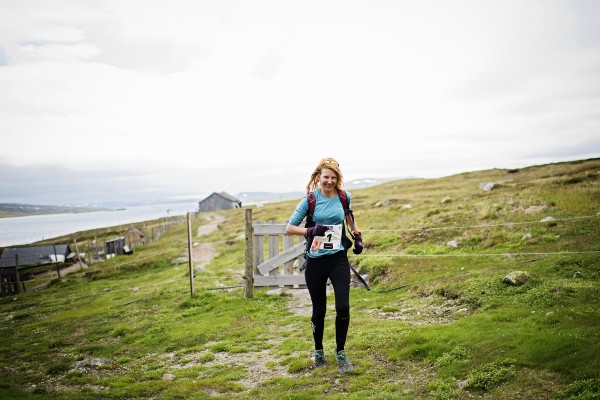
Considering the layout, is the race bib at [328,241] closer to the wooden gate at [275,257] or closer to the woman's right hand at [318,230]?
the woman's right hand at [318,230]

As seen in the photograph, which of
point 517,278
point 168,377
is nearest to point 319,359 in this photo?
point 168,377

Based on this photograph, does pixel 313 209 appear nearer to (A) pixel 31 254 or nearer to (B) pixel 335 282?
(B) pixel 335 282

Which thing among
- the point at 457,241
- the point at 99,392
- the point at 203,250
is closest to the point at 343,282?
the point at 99,392

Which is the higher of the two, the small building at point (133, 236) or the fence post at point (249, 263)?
the fence post at point (249, 263)

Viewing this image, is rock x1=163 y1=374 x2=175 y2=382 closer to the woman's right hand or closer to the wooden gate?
the woman's right hand

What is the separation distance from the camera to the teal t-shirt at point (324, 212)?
5.98 metres

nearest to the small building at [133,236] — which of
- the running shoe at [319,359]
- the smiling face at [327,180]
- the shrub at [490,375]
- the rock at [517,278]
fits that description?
the running shoe at [319,359]

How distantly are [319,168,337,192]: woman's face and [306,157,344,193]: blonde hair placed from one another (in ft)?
0.19

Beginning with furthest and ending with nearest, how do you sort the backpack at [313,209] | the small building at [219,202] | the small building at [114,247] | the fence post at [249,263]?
the small building at [219,202] → the small building at [114,247] → the fence post at [249,263] → the backpack at [313,209]

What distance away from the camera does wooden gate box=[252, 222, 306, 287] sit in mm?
12695

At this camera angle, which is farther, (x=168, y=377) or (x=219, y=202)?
(x=219, y=202)

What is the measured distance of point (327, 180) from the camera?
600 centimetres

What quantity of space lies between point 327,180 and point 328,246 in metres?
1.02

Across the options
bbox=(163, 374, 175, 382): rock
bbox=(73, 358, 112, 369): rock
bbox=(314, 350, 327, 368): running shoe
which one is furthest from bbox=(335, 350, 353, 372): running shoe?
bbox=(73, 358, 112, 369): rock
